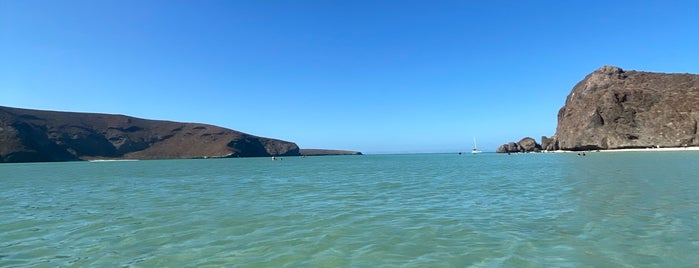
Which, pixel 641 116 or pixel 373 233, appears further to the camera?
pixel 641 116

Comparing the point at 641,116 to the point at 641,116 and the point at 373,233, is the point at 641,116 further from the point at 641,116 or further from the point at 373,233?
the point at 373,233

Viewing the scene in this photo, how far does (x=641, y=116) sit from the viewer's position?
6806 inches

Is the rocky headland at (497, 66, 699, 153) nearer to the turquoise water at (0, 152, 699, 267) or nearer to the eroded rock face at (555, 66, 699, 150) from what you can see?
the eroded rock face at (555, 66, 699, 150)

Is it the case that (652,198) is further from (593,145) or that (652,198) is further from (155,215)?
(593,145)

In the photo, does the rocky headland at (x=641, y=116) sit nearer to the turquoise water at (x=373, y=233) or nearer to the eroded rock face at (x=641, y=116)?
the eroded rock face at (x=641, y=116)

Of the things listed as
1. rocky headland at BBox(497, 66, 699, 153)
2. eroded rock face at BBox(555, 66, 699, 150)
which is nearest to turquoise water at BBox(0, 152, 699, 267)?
rocky headland at BBox(497, 66, 699, 153)

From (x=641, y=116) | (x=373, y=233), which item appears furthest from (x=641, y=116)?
(x=373, y=233)

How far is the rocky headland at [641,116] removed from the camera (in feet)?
519

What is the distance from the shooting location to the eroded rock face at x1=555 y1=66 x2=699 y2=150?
519ft

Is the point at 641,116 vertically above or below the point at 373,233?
above

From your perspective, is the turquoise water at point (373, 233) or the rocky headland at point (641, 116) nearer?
the turquoise water at point (373, 233)

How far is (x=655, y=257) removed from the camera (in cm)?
998

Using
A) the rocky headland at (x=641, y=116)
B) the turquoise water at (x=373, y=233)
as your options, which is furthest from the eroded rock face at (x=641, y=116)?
the turquoise water at (x=373, y=233)

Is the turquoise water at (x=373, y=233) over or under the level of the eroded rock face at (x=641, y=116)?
under
